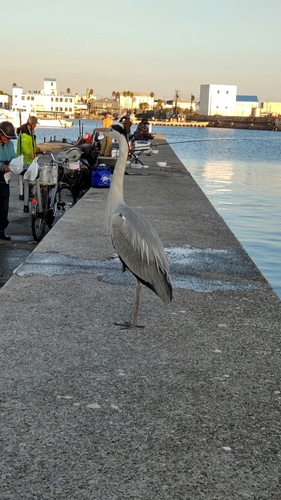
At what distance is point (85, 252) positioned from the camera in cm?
854

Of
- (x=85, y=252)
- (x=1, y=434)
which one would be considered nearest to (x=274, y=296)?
(x=85, y=252)

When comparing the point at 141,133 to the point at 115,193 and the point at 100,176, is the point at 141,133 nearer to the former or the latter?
the point at 100,176

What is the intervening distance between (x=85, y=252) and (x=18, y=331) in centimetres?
300

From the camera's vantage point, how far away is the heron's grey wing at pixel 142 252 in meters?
5.66

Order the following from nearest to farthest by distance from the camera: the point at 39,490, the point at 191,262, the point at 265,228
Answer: the point at 39,490
the point at 191,262
the point at 265,228

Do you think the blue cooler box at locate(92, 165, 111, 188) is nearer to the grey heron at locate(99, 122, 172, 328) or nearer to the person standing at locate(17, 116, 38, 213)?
the person standing at locate(17, 116, 38, 213)

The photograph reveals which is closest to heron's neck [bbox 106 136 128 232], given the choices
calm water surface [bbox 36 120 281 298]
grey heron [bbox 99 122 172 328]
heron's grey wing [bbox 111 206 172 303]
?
grey heron [bbox 99 122 172 328]

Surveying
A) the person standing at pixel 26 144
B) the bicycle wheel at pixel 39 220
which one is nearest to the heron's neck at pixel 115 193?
the bicycle wheel at pixel 39 220

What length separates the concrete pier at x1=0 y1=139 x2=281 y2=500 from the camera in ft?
11.5

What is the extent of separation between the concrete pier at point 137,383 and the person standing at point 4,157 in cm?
279

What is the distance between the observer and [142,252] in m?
5.66

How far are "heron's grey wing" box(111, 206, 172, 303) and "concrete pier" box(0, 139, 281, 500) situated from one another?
0.44 meters

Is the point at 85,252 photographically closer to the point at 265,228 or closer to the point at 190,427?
the point at 190,427

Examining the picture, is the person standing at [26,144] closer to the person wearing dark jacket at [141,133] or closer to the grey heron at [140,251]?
the grey heron at [140,251]
